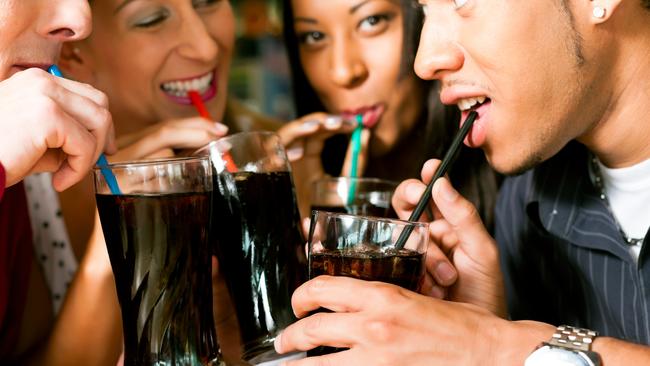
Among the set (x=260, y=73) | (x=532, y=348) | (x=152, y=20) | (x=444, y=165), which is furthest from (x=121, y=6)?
Answer: (x=260, y=73)

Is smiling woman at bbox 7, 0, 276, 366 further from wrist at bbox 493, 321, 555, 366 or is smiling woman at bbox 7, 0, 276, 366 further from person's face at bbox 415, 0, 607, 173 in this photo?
wrist at bbox 493, 321, 555, 366

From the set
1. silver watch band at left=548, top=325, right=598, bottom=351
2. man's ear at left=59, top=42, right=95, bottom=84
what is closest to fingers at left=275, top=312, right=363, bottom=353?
silver watch band at left=548, top=325, right=598, bottom=351

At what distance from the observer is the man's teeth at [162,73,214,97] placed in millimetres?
1937

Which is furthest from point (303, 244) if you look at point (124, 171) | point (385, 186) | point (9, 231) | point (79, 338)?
point (9, 231)

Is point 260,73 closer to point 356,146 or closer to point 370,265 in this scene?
point 356,146

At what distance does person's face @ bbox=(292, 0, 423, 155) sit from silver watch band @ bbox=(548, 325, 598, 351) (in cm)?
100

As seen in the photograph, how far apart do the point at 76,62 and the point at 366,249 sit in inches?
42.4

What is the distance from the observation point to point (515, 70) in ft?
4.68

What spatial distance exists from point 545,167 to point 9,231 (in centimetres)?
118

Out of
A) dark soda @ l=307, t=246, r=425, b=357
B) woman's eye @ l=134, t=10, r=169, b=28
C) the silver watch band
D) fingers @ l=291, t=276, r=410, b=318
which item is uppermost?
woman's eye @ l=134, t=10, r=169, b=28

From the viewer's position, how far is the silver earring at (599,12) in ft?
4.55

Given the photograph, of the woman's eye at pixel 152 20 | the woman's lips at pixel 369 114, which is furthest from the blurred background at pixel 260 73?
the woman's eye at pixel 152 20

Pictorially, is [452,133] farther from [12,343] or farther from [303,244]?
[12,343]

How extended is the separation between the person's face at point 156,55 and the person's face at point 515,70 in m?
0.63
